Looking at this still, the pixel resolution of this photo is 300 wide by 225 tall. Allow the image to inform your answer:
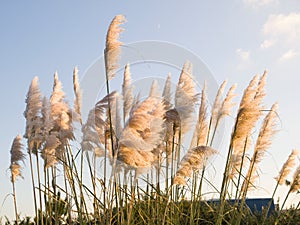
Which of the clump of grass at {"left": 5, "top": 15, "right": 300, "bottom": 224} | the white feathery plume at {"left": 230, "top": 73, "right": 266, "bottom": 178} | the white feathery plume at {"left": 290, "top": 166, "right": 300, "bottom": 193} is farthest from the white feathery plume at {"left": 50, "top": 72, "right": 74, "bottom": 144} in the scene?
the white feathery plume at {"left": 290, "top": 166, "right": 300, "bottom": 193}

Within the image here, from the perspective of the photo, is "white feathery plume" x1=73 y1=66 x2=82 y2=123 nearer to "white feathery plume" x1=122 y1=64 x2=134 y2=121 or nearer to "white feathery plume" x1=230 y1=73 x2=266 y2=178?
"white feathery plume" x1=122 y1=64 x2=134 y2=121

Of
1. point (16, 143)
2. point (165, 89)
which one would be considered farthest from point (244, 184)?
point (16, 143)

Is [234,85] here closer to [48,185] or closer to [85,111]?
[85,111]

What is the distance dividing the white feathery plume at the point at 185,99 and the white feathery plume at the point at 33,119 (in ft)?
3.89

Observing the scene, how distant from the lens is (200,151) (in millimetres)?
3477

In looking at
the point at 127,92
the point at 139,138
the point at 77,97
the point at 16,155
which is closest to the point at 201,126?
the point at 127,92

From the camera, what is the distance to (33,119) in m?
4.30

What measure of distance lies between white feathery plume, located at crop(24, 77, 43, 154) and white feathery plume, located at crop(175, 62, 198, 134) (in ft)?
3.89

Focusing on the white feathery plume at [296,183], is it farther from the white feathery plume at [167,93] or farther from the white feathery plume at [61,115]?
the white feathery plume at [61,115]

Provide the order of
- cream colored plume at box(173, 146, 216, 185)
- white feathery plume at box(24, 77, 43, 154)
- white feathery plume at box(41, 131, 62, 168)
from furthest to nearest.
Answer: white feathery plume at box(24, 77, 43, 154)
white feathery plume at box(41, 131, 62, 168)
cream colored plume at box(173, 146, 216, 185)

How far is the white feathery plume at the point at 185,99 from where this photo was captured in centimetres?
395

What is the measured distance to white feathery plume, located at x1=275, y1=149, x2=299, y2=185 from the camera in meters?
4.67

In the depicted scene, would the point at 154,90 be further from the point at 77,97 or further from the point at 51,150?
the point at 51,150

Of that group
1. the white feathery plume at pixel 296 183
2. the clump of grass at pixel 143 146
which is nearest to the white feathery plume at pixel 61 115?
the clump of grass at pixel 143 146
